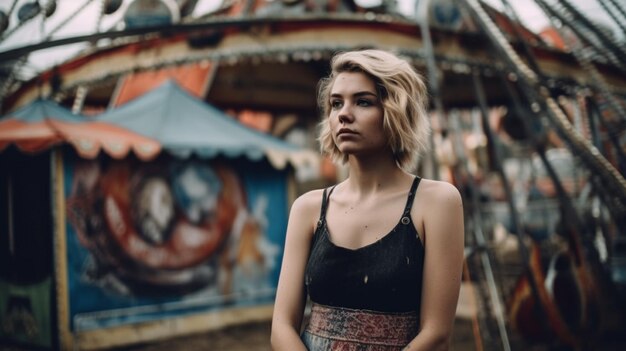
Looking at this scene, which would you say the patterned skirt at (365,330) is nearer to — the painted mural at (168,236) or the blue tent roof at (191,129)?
the painted mural at (168,236)

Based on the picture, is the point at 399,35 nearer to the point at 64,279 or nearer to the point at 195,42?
the point at 195,42

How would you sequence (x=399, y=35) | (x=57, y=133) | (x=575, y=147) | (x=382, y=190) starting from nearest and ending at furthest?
(x=382, y=190), (x=575, y=147), (x=57, y=133), (x=399, y=35)

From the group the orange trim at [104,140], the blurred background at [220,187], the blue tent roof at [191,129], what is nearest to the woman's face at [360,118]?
the blurred background at [220,187]

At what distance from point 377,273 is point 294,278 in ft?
1.04

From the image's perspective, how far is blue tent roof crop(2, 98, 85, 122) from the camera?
617cm

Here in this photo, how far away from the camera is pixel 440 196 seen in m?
1.55

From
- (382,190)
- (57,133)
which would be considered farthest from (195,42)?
(382,190)

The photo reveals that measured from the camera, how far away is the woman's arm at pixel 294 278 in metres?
1.63

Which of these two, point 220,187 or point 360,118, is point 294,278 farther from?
point 220,187

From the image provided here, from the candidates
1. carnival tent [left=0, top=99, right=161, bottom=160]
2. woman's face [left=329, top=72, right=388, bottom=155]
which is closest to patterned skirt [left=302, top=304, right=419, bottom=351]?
woman's face [left=329, top=72, right=388, bottom=155]

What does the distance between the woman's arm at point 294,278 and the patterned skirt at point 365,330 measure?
0.10 meters

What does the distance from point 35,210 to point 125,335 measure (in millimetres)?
1778

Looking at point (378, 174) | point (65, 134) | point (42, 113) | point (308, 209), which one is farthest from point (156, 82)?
point (378, 174)

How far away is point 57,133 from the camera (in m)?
5.80
